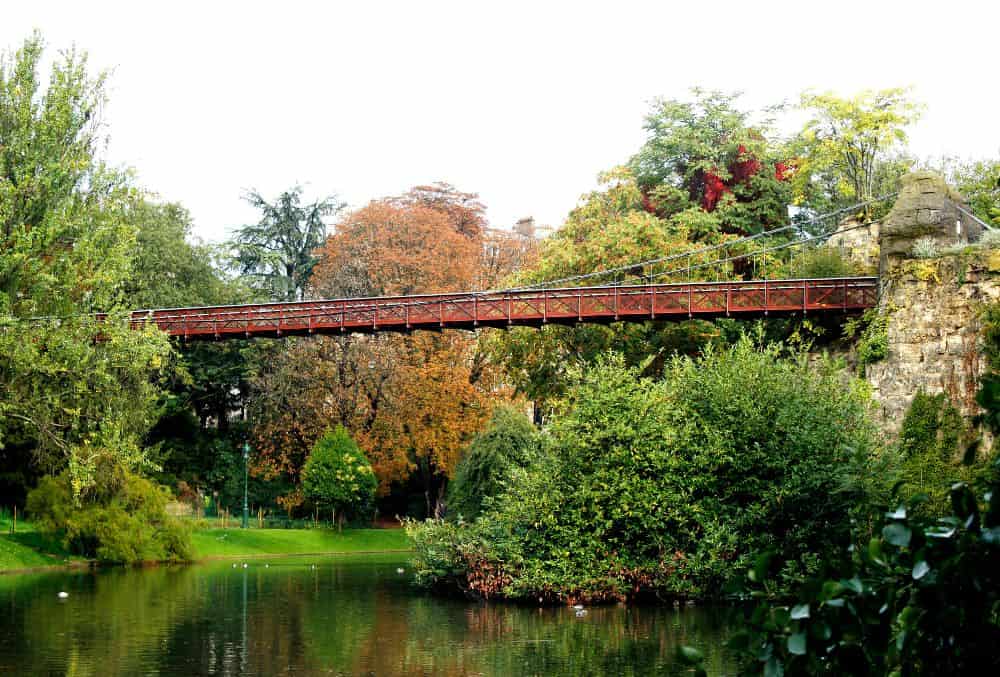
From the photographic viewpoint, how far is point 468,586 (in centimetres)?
2155

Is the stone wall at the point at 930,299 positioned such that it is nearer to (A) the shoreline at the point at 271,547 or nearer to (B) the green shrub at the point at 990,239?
(B) the green shrub at the point at 990,239

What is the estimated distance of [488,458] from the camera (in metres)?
25.6

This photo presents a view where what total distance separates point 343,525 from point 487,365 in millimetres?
8058

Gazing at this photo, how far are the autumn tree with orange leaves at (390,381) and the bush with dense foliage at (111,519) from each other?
1119 centimetres

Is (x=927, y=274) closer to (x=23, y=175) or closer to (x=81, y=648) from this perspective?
(x=81, y=648)

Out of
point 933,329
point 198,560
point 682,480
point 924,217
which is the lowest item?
point 198,560

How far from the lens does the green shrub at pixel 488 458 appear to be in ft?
82.7

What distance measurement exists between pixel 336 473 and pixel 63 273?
47.4 ft

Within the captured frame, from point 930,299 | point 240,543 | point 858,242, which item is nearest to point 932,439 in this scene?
point 930,299

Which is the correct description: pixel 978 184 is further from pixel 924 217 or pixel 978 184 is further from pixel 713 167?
pixel 924 217

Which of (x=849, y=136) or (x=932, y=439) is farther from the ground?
(x=849, y=136)

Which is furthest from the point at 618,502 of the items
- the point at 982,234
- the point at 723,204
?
the point at 723,204

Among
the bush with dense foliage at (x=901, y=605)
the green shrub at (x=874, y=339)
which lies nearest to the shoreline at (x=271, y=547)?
A: the green shrub at (x=874, y=339)

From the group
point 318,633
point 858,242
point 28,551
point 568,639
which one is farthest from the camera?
point 858,242
